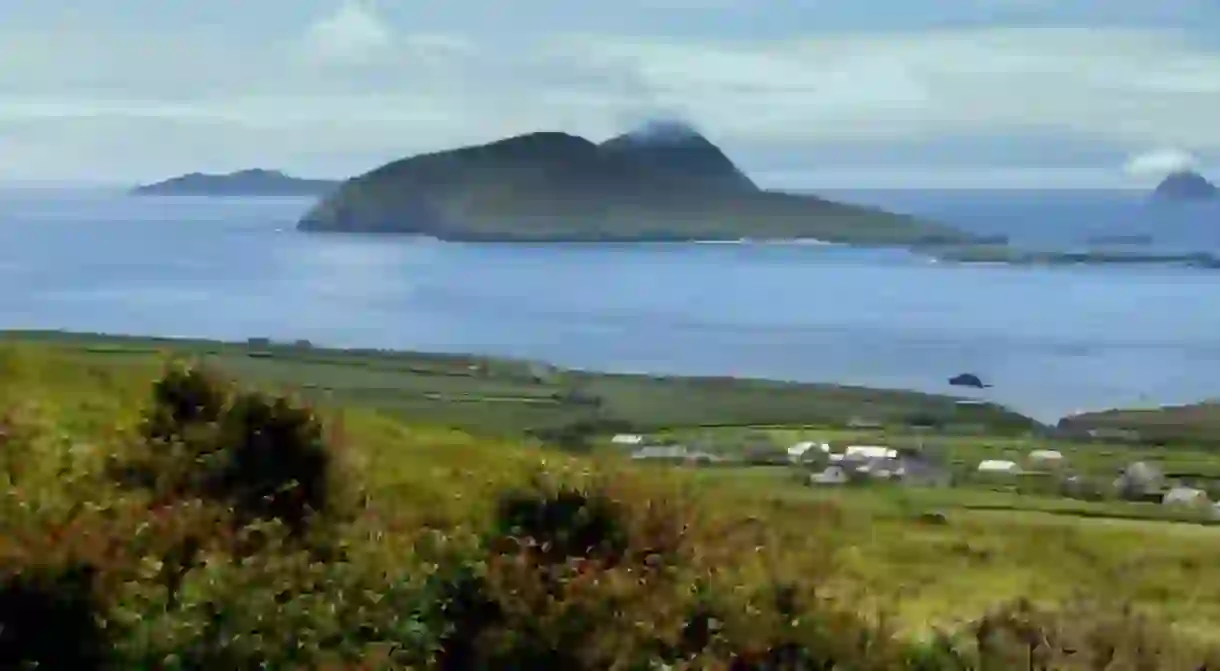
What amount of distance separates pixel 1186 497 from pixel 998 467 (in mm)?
3184

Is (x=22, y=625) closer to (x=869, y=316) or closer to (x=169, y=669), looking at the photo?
(x=169, y=669)

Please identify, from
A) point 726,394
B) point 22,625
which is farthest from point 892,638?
point 726,394

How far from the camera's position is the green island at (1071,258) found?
356 ft

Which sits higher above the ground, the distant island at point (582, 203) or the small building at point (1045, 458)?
the distant island at point (582, 203)

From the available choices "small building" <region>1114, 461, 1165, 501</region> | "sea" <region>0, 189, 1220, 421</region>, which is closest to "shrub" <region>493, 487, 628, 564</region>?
"small building" <region>1114, 461, 1165, 501</region>

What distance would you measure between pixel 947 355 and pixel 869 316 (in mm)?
14556

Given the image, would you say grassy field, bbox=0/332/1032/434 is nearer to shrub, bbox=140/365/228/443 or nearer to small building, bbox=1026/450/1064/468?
small building, bbox=1026/450/1064/468

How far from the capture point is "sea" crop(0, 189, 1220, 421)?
5003 cm

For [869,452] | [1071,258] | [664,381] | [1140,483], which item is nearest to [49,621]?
[1140,483]

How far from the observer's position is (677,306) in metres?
73.4

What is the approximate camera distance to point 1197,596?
8.52m

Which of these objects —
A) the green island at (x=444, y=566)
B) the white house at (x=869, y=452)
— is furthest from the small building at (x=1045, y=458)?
the green island at (x=444, y=566)

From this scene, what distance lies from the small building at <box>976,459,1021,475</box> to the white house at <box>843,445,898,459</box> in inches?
51.4

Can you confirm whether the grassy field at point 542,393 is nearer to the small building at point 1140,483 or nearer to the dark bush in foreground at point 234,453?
the small building at point 1140,483
